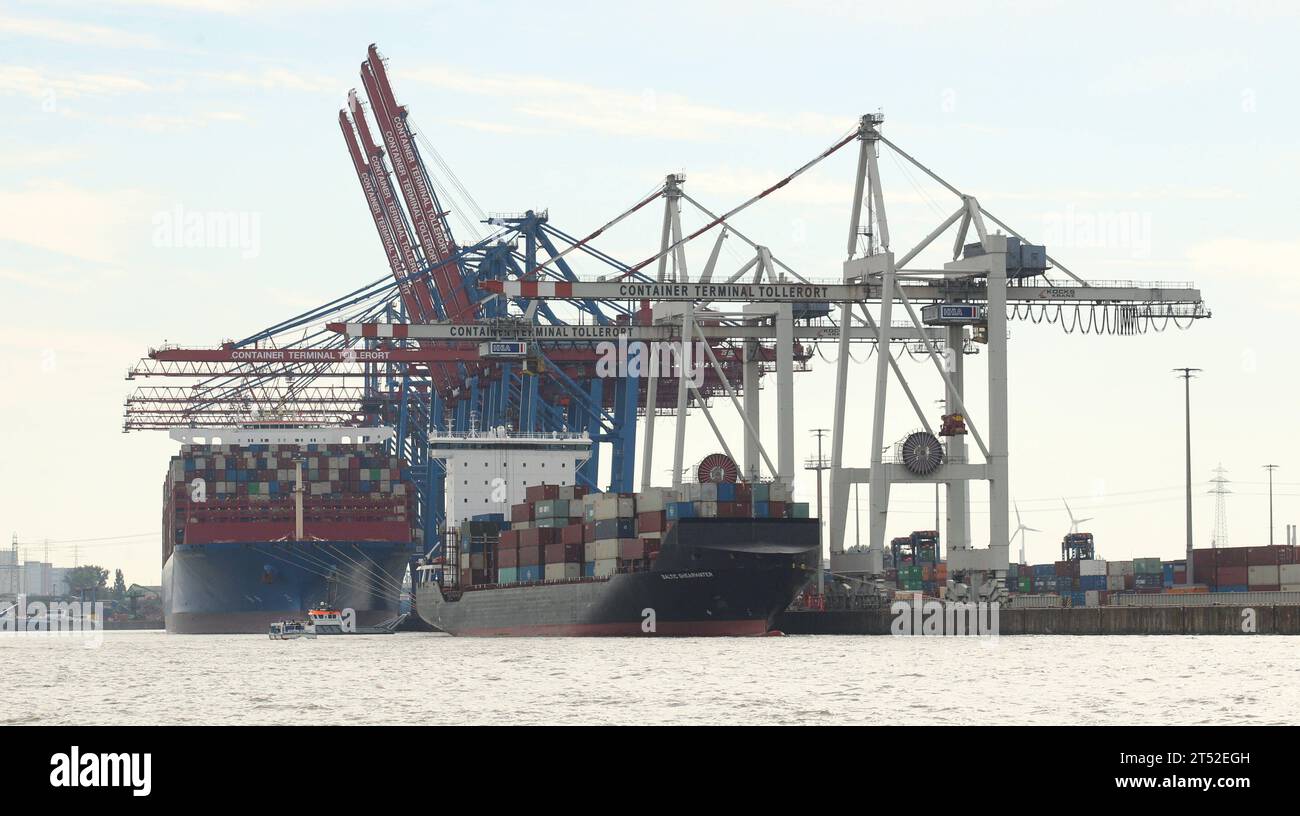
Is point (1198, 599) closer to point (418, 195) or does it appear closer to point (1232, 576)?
point (1232, 576)

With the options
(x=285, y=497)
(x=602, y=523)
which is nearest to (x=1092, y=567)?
(x=602, y=523)

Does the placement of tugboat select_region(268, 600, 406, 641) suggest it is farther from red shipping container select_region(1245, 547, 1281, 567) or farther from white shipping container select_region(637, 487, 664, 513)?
red shipping container select_region(1245, 547, 1281, 567)

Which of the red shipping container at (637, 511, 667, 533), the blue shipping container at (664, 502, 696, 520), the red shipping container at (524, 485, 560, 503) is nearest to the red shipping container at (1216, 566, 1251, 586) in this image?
the blue shipping container at (664, 502, 696, 520)

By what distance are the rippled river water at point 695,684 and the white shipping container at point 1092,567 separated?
32082 mm

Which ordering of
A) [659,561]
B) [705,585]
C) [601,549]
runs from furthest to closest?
[601,549], [705,585], [659,561]

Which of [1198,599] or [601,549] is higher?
[601,549]

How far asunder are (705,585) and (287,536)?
47.9 metres

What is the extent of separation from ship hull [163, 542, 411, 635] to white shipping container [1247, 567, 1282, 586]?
49249 mm

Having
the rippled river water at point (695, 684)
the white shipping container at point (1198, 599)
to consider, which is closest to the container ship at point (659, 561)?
the rippled river water at point (695, 684)

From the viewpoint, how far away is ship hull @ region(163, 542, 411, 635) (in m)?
114

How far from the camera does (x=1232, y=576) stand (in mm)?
88938

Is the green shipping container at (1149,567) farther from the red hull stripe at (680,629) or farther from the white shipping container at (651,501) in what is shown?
the white shipping container at (651,501)
